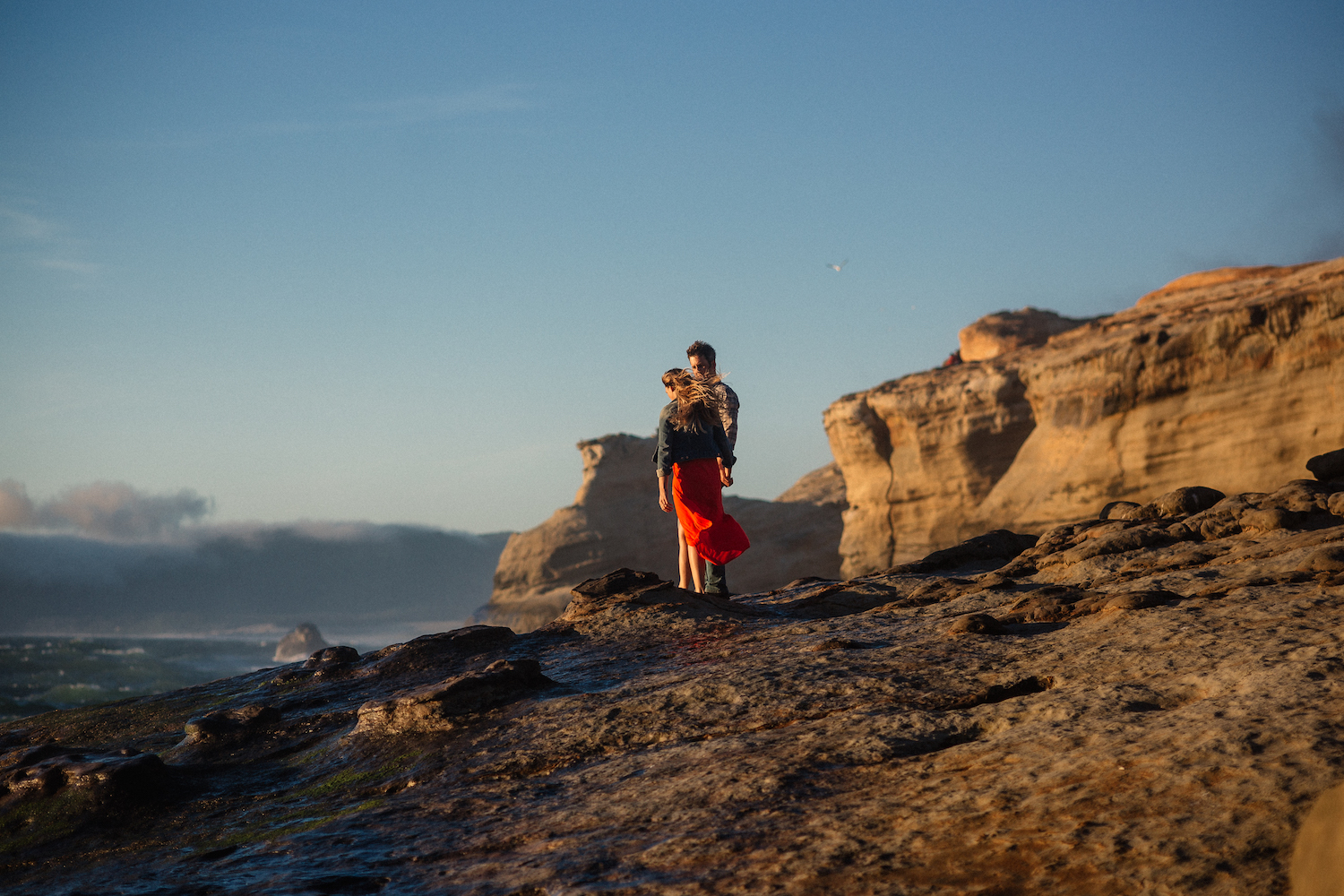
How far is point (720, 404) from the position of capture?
25.5 feet

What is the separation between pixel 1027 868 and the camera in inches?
106

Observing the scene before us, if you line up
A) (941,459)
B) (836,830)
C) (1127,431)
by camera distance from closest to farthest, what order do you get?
(836,830)
(1127,431)
(941,459)

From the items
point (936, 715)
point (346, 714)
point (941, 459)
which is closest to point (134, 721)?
point (346, 714)

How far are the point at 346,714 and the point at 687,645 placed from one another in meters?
2.23

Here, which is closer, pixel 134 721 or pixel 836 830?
pixel 836 830

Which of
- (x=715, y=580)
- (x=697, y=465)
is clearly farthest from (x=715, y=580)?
(x=697, y=465)

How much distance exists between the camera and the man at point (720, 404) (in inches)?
309

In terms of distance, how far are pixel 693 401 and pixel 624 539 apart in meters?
33.4

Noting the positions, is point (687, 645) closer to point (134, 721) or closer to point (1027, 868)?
point (1027, 868)

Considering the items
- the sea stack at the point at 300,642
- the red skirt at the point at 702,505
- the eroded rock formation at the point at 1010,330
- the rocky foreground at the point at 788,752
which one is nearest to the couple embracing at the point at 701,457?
the red skirt at the point at 702,505

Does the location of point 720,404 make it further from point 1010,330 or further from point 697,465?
point 1010,330

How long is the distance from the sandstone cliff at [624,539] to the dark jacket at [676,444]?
2932 cm

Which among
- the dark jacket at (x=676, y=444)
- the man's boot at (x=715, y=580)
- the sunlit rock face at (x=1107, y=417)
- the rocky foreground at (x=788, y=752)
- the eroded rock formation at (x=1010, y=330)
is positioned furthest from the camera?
the eroded rock formation at (x=1010, y=330)

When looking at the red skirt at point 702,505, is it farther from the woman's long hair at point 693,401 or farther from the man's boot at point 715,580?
the woman's long hair at point 693,401
